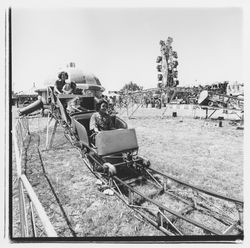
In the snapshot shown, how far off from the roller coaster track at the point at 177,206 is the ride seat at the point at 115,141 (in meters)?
0.38

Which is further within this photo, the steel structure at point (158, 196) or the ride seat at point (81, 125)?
the ride seat at point (81, 125)

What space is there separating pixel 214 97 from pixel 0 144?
15.2 meters

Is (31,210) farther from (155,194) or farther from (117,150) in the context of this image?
(155,194)

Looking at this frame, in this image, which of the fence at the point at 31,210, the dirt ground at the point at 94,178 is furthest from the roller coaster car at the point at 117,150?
the fence at the point at 31,210

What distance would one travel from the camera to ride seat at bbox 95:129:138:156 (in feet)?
14.1

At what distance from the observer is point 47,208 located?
405 cm

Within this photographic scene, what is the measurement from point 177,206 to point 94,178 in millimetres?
2324

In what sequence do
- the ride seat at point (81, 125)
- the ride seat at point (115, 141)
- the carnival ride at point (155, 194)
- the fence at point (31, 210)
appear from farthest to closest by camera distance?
the ride seat at point (81, 125)
the ride seat at point (115, 141)
the carnival ride at point (155, 194)
the fence at point (31, 210)

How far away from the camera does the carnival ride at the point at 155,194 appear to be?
3244 millimetres

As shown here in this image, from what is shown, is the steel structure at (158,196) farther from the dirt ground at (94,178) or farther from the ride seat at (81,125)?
the dirt ground at (94,178)

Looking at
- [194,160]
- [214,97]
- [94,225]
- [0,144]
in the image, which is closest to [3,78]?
[0,144]

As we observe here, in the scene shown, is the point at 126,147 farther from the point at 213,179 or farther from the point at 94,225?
the point at 213,179

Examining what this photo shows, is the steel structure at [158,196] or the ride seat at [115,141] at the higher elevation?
the ride seat at [115,141]

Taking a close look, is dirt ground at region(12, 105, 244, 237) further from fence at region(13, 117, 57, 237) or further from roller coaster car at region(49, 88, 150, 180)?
roller coaster car at region(49, 88, 150, 180)
